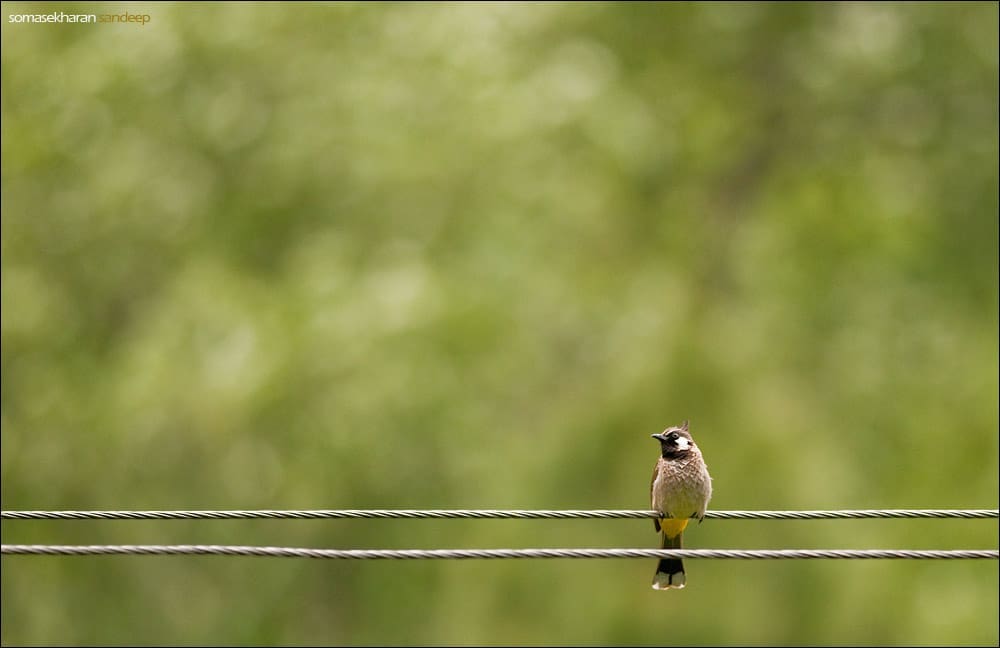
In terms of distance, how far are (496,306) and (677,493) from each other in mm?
13679

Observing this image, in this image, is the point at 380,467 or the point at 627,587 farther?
the point at 380,467

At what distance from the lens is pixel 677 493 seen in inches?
345

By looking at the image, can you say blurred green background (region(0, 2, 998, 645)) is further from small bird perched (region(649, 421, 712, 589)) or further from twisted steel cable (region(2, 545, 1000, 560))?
twisted steel cable (region(2, 545, 1000, 560))

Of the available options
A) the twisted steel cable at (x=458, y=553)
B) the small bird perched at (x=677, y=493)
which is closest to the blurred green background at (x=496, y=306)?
the small bird perched at (x=677, y=493)

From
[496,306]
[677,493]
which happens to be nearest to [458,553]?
[677,493]

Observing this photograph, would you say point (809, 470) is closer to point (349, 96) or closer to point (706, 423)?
point (706, 423)

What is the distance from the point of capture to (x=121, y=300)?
81.6 ft

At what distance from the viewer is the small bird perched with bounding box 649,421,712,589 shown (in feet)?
28.6

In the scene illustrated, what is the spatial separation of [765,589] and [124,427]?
10.8 metres

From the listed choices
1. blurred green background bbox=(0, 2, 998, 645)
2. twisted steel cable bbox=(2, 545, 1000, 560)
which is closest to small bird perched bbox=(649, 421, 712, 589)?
twisted steel cable bbox=(2, 545, 1000, 560)

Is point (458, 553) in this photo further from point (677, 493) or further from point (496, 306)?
point (496, 306)

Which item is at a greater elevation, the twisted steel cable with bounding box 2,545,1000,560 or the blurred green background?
the blurred green background

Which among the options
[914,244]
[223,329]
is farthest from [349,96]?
[914,244]

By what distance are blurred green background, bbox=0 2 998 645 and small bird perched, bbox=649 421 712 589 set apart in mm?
3341
